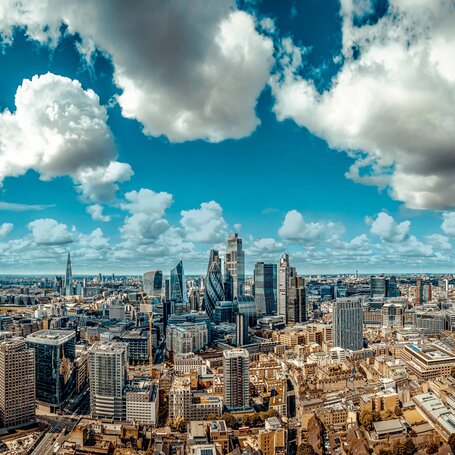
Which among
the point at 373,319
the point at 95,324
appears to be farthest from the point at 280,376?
the point at 373,319

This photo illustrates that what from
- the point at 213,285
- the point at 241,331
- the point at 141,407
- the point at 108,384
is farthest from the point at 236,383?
the point at 213,285

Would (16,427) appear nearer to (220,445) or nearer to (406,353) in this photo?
(220,445)

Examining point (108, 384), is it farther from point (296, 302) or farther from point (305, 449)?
point (296, 302)

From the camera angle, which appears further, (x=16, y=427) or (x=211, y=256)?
(x=211, y=256)

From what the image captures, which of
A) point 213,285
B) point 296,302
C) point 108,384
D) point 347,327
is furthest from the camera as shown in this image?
point 213,285

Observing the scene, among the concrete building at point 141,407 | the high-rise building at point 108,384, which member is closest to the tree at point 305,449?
the concrete building at point 141,407

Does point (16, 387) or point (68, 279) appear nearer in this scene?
point (16, 387)

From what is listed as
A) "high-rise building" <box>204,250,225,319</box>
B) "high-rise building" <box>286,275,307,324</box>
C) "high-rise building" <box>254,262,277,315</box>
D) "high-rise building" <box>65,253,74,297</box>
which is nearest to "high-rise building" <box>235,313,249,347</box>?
"high-rise building" <box>286,275,307,324</box>
